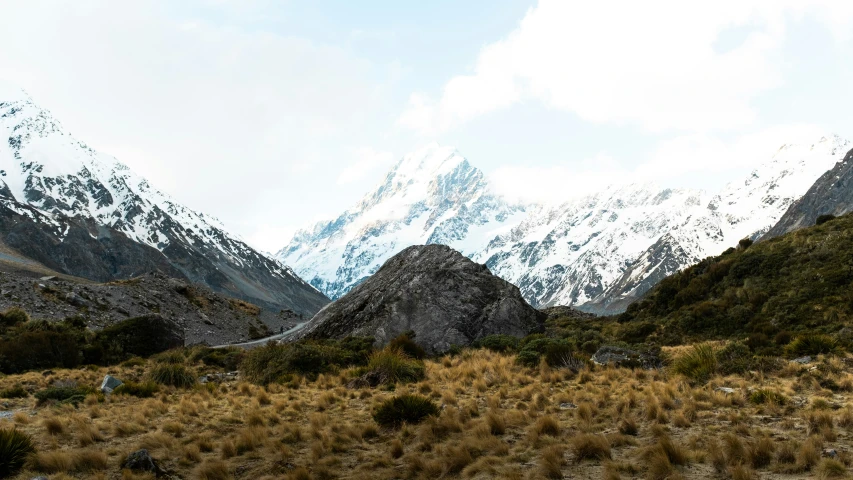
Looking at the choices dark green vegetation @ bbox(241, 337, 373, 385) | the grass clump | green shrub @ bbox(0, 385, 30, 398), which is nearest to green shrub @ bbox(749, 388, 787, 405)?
the grass clump

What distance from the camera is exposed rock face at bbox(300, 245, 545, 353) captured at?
2700 cm

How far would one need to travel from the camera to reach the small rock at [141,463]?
29.6ft

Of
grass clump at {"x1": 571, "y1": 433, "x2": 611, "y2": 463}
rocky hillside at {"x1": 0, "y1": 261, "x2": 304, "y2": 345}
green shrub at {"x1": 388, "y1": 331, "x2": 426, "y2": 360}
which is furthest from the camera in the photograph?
rocky hillside at {"x1": 0, "y1": 261, "x2": 304, "y2": 345}

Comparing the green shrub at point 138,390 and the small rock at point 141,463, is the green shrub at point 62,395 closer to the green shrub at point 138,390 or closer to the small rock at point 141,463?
the green shrub at point 138,390

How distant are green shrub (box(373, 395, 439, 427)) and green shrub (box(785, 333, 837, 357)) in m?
14.6

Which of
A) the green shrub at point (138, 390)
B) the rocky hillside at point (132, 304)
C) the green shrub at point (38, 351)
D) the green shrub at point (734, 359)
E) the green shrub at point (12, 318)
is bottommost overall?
the green shrub at point (734, 359)

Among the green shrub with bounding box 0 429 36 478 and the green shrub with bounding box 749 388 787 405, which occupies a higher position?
the green shrub with bounding box 0 429 36 478

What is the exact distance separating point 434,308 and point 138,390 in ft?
46.2

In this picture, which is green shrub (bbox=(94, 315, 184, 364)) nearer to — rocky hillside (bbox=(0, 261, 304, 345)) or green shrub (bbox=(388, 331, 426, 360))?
rocky hillside (bbox=(0, 261, 304, 345))

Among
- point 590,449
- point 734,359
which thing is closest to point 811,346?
point 734,359

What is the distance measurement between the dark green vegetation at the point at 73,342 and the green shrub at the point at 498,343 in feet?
61.5

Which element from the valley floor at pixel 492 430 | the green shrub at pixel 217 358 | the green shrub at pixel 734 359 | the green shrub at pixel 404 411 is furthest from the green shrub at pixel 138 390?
the green shrub at pixel 734 359

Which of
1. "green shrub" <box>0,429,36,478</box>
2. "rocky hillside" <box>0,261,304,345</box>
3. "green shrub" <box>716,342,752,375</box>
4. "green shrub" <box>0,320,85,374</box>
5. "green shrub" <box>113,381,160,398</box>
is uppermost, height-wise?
"rocky hillside" <box>0,261,304,345</box>

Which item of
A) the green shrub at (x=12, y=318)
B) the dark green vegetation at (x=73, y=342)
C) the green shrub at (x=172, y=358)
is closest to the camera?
the dark green vegetation at (x=73, y=342)
